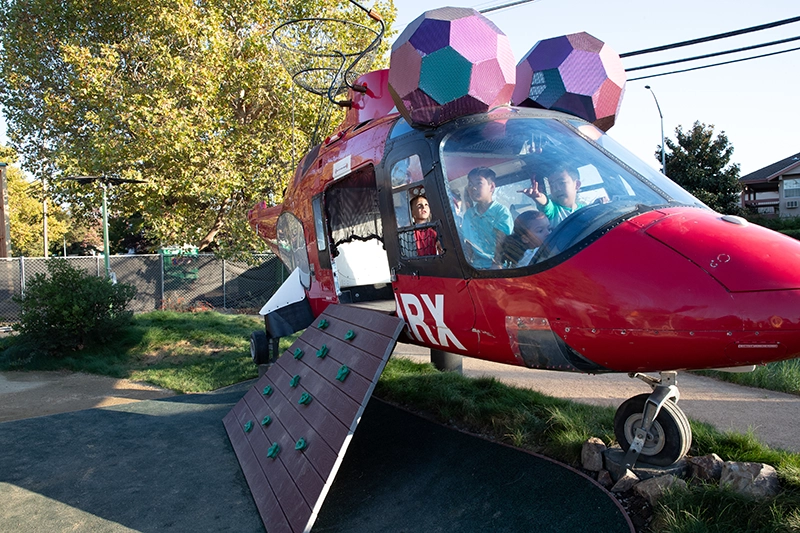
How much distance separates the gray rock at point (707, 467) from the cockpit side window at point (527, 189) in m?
1.66

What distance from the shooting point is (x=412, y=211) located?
14.5 feet

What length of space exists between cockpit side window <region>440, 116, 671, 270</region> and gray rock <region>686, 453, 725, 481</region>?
1659 millimetres

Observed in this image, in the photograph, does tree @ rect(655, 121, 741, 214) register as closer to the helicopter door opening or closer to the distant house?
the distant house

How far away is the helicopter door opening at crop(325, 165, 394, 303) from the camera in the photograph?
268 inches

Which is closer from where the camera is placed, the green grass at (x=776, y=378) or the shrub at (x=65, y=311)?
the green grass at (x=776, y=378)

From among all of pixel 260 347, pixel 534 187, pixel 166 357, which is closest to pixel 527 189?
pixel 534 187

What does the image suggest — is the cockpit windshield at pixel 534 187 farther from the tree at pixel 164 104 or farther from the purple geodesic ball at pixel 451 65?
the tree at pixel 164 104

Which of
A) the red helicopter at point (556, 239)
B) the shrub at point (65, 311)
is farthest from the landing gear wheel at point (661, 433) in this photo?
the shrub at point (65, 311)

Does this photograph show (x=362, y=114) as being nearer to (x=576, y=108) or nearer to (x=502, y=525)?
(x=576, y=108)

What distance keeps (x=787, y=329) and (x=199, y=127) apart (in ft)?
46.4

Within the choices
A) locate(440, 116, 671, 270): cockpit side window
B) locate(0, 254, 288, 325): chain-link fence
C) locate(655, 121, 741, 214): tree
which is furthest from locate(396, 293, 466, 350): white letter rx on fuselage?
locate(655, 121, 741, 214): tree

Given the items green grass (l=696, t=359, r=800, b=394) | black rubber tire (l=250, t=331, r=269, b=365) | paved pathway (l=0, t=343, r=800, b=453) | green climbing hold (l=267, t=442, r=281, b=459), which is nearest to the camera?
green climbing hold (l=267, t=442, r=281, b=459)

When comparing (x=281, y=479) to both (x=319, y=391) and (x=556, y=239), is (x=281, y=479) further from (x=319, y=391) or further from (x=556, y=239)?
(x=556, y=239)

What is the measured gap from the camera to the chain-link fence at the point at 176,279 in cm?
1617
